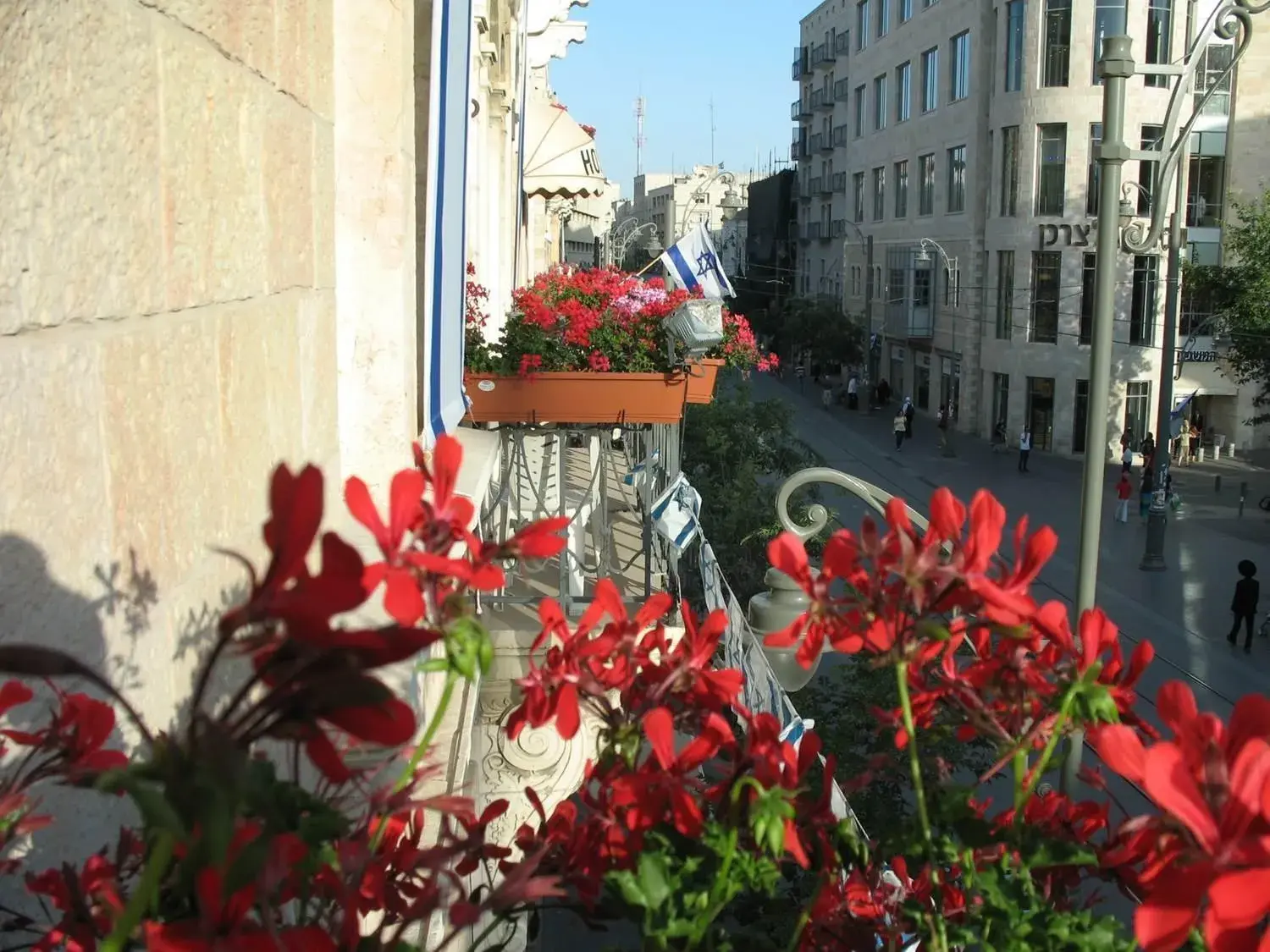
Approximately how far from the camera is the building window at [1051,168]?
30422 mm

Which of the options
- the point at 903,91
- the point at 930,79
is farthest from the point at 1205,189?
the point at 903,91

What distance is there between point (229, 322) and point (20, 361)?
668 mm

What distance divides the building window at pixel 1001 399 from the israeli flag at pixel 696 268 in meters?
23.9

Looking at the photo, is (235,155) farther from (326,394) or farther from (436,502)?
(436,502)

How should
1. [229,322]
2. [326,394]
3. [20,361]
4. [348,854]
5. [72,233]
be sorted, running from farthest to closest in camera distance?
[326,394] → [229,322] → [72,233] → [20,361] → [348,854]

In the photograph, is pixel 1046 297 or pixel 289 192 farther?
pixel 1046 297

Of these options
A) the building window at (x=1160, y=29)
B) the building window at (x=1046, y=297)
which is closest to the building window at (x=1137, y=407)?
the building window at (x=1046, y=297)

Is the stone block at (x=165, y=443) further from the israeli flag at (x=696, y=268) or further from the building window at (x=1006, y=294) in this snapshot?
the building window at (x=1006, y=294)

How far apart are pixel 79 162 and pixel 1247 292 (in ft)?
79.7

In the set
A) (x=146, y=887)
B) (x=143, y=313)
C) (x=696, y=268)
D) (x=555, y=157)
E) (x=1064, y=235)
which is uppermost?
(x=1064, y=235)

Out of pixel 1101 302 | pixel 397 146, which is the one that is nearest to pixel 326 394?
pixel 397 146

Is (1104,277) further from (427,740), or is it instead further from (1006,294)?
(1006,294)

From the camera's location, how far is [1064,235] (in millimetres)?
30547

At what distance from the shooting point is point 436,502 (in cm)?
101
